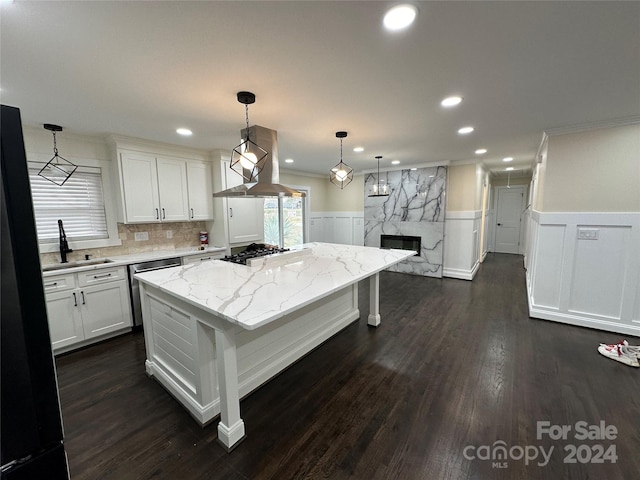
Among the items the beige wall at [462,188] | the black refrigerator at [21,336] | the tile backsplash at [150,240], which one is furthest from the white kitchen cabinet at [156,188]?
the beige wall at [462,188]

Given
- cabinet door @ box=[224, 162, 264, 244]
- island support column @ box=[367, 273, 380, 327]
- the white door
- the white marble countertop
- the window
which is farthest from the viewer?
the white door

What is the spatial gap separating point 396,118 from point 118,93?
2.41 metres

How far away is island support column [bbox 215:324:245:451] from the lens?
59.9 inches

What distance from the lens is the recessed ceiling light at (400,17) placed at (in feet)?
3.87

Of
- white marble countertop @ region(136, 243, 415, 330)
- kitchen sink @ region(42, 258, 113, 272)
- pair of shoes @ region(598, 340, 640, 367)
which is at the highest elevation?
white marble countertop @ region(136, 243, 415, 330)

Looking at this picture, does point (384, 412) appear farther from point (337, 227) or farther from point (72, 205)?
point (337, 227)

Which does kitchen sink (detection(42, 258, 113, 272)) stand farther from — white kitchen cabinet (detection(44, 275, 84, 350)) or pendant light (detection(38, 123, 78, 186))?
pendant light (detection(38, 123, 78, 186))

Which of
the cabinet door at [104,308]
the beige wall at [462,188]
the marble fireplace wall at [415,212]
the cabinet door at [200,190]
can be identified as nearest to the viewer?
the cabinet door at [104,308]

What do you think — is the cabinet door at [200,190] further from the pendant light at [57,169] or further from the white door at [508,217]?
the white door at [508,217]

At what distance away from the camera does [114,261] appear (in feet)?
10.1

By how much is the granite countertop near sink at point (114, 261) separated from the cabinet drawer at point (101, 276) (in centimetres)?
5

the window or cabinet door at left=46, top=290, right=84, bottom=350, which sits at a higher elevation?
the window

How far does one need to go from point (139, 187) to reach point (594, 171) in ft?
17.7

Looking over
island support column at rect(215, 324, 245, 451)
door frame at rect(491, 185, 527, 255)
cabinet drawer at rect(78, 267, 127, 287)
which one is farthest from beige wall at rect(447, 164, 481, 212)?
cabinet drawer at rect(78, 267, 127, 287)
